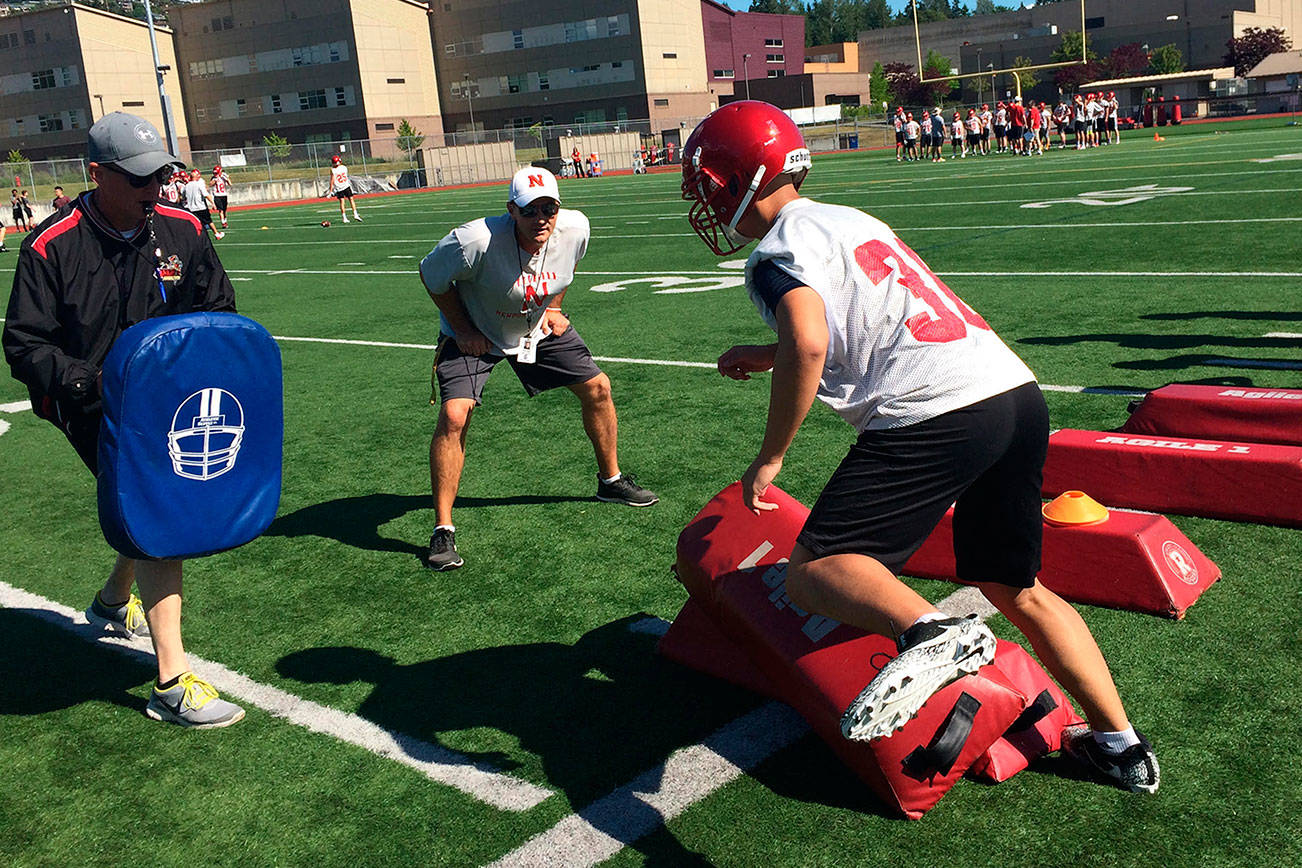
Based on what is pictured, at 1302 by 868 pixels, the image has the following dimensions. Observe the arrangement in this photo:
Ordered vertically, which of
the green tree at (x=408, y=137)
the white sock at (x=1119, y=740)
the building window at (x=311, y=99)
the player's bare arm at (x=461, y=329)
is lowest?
the white sock at (x=1119, y=740)

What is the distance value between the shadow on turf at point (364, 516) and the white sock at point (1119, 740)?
3.38 metres

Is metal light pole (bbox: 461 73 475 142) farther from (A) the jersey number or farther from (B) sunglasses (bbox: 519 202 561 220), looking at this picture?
(A) the jersey number

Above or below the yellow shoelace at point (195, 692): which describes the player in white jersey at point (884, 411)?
above

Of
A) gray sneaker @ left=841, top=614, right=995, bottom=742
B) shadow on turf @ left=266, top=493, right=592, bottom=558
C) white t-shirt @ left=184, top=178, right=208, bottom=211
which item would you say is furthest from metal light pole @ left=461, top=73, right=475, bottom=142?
gray sneaker @ left=841, top=614, right=995, bottom=742

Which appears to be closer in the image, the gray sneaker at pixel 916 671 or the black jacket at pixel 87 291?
the gray sneaker at pixel 916 671

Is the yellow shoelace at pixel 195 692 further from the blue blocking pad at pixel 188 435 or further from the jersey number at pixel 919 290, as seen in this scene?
the jersey number at pixel 919 290

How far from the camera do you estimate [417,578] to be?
5.12 metres

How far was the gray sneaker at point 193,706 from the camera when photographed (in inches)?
152

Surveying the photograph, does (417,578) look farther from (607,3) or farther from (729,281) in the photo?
(607,3)

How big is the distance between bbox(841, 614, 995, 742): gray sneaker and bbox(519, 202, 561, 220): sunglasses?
320 centimetres

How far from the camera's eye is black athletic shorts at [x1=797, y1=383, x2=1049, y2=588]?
2713mm

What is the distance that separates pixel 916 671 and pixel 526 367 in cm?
369

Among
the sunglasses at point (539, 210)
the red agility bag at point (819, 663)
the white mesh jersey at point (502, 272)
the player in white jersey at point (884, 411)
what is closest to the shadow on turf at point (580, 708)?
the red agility bag at point (819, 663)

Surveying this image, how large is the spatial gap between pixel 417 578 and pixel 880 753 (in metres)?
2.69
